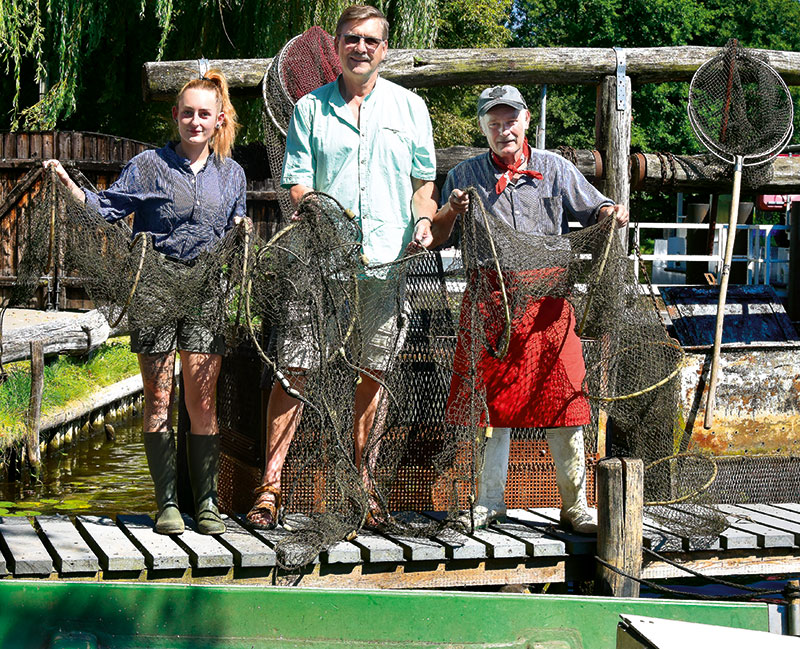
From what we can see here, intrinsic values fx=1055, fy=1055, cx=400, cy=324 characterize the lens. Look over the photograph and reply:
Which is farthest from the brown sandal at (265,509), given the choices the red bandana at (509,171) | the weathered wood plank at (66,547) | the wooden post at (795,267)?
the wooden post at (795,267)

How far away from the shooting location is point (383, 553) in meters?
5.01

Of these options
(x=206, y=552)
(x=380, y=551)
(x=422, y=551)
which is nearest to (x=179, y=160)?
(x=206, y=552)

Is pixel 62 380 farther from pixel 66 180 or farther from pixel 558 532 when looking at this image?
pixel 558 532

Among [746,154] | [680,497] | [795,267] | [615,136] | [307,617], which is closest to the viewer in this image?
[307,617]

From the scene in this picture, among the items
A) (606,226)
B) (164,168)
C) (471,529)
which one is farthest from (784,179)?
(164,168)

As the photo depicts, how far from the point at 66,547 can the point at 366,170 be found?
224 cm

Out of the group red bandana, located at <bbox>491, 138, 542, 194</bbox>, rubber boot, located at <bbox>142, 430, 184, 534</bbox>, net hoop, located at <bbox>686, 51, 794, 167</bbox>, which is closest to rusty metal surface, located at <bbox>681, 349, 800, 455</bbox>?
net hoop, located at <bbox>686, 51, 794, 167</bbox>

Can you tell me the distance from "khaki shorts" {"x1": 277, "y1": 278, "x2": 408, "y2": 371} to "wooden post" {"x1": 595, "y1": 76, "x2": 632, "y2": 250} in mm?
2912

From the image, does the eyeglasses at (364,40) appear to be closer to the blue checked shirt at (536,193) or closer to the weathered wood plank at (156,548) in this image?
the blue checked shirt at (536,193)

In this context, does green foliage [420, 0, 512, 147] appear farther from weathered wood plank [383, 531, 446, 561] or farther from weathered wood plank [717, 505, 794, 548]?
weathered wood plank [383, 531, 446, 561]

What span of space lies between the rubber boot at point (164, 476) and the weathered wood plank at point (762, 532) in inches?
117

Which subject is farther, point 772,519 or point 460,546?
point 772,519

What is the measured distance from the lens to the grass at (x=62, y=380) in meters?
9.55

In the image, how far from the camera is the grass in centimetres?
955
